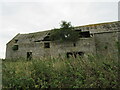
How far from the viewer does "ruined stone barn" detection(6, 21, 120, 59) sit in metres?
17.1

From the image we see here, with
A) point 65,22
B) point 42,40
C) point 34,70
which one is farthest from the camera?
point 42,40

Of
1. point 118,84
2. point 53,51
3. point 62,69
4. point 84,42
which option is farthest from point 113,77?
point 53,51

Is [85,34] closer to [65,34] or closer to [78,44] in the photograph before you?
[78,44]

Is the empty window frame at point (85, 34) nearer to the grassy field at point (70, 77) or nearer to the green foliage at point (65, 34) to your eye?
the green foliage at point (65, 34)

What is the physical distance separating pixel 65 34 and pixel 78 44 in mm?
2840

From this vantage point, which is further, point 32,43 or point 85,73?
point 32,43

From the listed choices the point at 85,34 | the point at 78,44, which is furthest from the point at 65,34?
the point at 85,34

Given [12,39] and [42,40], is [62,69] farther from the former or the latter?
[12,39]

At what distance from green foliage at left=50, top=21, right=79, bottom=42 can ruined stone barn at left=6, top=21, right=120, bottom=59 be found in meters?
0.70

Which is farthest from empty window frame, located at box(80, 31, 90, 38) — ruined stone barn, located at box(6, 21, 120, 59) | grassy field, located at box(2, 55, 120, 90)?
grassy field, located at box(2, 55, 120, 90)

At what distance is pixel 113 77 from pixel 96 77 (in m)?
0.49

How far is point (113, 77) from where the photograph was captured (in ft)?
10.5

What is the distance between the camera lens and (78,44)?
58.6 ft

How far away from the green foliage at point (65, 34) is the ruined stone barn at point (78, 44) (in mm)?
702
